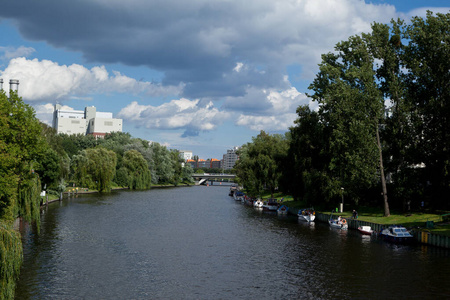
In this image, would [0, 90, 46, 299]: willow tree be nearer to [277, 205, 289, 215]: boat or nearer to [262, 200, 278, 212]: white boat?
[277, 205, 289, 215]: boat

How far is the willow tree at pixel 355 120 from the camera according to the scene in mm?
69062

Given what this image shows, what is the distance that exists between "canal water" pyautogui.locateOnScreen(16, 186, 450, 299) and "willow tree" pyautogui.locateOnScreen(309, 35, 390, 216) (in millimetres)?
10396

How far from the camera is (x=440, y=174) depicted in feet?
222

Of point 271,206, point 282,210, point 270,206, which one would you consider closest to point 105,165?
point 270,206

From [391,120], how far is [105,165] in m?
87.0

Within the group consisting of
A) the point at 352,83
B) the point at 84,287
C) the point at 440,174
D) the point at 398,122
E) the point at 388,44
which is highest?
the point at 388,44

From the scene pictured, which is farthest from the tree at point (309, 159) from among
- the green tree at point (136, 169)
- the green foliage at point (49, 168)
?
the green tree at point (136, 169)

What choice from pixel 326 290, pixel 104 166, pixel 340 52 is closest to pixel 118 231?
pixel 326 290

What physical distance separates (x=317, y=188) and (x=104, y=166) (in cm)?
7324

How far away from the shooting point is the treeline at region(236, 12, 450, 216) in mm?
66812

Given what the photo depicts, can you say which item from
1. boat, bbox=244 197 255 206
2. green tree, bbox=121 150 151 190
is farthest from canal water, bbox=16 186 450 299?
green tree, bbox=121 150 151 190

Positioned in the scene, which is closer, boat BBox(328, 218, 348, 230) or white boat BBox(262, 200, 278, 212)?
boat BBox(328, 218, 348, 230)

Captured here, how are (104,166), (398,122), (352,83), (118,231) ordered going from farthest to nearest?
1. (104,166)
2. (352,83)
3. (398,122)
4. (118,231)

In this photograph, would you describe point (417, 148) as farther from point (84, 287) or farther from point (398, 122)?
point (84, 287)
